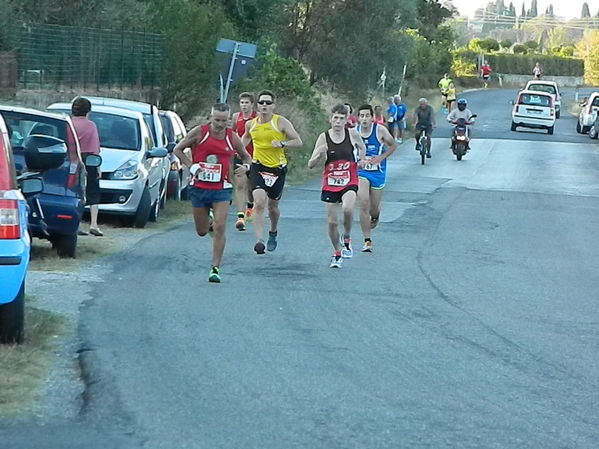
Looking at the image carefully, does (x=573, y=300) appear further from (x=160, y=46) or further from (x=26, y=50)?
(x=160, y=46)

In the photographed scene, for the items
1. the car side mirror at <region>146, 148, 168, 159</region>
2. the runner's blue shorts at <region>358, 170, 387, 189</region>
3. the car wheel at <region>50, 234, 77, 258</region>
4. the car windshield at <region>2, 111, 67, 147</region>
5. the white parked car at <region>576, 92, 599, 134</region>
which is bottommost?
the white parked car at <region>576, 92, 599, 134</region>

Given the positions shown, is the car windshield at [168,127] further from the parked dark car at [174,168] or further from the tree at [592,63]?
the tree at [592,63]

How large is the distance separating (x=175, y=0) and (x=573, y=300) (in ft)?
67.7

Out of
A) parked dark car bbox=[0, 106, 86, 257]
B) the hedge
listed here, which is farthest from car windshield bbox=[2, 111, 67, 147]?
the hedge

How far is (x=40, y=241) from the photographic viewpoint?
14.7 m

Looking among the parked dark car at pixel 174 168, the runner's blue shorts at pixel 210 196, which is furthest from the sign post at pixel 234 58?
the runner's blue shorts at pixel 210 196

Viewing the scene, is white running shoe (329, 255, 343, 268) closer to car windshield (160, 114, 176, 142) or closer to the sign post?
car windshield (160, 114, 176, 142)

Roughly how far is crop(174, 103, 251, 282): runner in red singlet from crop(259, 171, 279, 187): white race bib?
2.02 metres

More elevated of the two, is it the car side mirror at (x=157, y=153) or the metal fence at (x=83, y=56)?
the metal fence at (x=83, y=56)

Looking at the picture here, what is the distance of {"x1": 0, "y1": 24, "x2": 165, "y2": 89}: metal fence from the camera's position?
83.7 feet

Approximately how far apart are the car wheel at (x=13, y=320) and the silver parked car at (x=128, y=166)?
26.7 feet

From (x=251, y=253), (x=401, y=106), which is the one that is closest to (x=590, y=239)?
(x=251, y=253)

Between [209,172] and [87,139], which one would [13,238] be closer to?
[209,172]

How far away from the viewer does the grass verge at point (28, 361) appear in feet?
23.3
